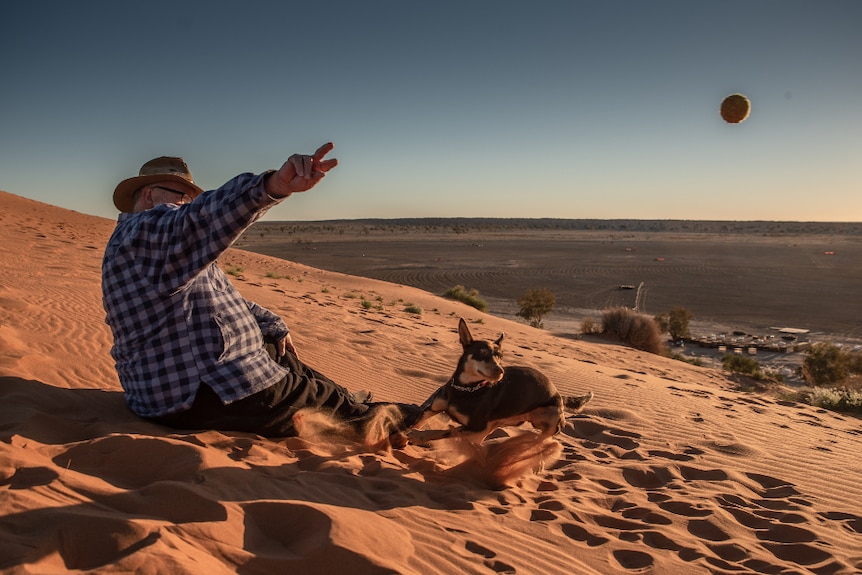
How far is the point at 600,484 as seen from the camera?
4531mm

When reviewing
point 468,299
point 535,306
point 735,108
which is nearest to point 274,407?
point 735,108

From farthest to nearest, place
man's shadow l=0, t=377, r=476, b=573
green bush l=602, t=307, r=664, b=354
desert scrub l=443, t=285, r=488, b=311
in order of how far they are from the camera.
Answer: desert scrub l=443, t=285, r=488, b=311
green bush l=602, t=307, r=664, b=354
man's shadow l=0, t=377, r=476, b=573

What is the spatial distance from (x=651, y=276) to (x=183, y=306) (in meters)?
41.2

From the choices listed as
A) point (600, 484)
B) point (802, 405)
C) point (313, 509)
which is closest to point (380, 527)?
point (313, 509)

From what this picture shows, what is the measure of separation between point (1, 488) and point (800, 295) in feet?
124

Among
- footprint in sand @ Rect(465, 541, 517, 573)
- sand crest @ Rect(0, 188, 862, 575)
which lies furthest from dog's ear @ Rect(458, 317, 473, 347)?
footprint in sand @ Rect(465, 541, 517, 573)

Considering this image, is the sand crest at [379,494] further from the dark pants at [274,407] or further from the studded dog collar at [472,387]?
the studded dog collar at [472,387]

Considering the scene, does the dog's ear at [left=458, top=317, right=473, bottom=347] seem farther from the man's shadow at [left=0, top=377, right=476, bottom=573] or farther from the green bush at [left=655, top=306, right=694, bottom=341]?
the green bush at [left=655, top=306, right=694, bottom=341]

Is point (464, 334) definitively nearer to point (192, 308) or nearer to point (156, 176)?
point (192, 308)

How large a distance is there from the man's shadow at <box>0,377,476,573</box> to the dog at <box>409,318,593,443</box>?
1.38 feet

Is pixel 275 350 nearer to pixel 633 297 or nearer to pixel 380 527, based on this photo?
pixel 380 527

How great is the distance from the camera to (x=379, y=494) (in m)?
3.69

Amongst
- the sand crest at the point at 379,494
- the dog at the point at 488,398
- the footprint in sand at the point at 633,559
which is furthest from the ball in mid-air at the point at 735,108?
the footprint in sand at the point at 633,559

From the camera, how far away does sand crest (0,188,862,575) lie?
2.60 m
